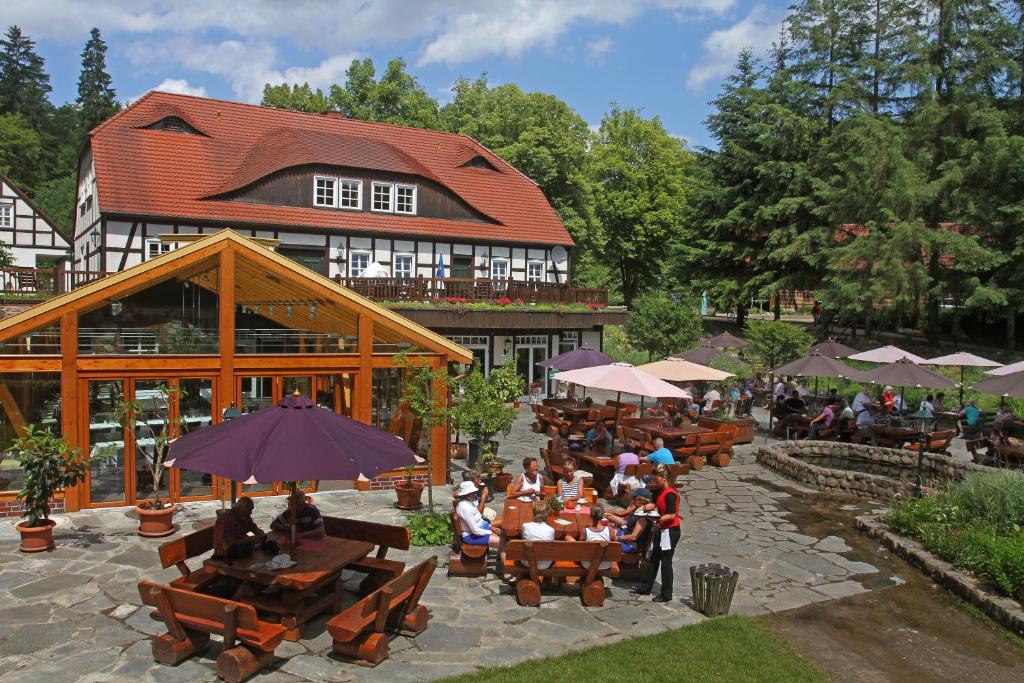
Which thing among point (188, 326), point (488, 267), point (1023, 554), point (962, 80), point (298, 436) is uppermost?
point (962, 80)

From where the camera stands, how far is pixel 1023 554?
8.56m

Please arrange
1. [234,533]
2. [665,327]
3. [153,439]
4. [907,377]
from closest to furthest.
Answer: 1. [234,533]
2. [153,439]
3. [907,377]
4. [665,327]

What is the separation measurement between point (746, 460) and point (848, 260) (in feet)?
53.2

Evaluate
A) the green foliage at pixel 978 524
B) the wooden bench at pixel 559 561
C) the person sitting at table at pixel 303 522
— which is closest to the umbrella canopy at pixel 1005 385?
the green foliage at pixel 978 524

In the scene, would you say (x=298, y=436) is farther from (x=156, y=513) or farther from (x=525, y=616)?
(x=156, y=513)

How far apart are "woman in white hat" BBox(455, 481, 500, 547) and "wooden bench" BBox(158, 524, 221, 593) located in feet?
9.02

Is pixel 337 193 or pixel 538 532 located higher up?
pixel 337 193

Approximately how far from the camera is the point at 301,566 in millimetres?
7098

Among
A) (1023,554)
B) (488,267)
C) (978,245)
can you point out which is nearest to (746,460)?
(1023,554)

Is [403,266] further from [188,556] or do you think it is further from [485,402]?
[188,556]

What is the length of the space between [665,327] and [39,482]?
22.2m

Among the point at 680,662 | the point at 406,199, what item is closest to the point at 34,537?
the point at 680,662

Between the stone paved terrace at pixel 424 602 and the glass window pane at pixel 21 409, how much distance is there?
2.57ft

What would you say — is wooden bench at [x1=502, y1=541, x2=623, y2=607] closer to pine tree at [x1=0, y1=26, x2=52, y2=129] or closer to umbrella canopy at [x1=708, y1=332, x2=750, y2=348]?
umbrella canopy at [x1=708, y1=332, x2=750, y2=348]
